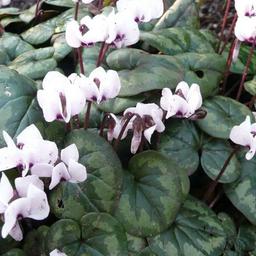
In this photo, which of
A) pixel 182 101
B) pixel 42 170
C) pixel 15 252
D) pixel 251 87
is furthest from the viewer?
pixel 251 87

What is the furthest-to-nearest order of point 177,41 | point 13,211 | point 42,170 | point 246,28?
1. point 177,41
2. point 246,28
3. point 42,170
4. point 13,211

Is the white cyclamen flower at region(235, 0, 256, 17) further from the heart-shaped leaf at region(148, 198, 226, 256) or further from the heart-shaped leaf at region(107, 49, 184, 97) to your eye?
the heart-shaped leaf at region(148, 198, 226, 256)

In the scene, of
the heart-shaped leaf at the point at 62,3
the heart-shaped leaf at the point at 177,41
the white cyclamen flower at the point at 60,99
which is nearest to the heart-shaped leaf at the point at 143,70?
the heart-shaped leaf at the point at 177,41

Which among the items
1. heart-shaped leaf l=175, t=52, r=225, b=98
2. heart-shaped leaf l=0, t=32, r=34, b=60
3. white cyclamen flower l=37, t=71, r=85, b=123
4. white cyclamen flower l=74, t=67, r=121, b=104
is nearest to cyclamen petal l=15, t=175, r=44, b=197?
white cyclamen flower l=37, t=71, r=85, b=123

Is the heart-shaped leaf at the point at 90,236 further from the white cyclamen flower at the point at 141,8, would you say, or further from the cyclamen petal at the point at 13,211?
the white cyclamen flower at the point at 141,8

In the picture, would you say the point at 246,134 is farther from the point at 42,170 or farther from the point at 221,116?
the point at 42,170

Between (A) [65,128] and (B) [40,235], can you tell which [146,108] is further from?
(B) [40,235]

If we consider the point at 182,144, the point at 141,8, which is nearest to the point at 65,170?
the point at 182,144
